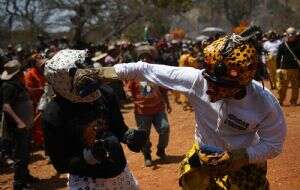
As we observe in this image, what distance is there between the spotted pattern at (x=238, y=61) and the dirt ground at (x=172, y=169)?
3.98m

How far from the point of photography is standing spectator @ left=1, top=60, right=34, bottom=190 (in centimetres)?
717

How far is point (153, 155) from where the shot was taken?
29.5 ft

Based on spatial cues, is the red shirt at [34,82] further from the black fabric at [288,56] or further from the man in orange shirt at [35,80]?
the black fabric at [288,56]

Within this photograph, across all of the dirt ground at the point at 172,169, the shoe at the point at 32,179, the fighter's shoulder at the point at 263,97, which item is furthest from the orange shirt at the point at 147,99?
the fighter's shoulder at the point at 263,97

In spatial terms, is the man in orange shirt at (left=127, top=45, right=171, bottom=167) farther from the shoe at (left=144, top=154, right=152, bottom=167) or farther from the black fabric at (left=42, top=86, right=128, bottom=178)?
the black fabric at (left=42, top=86, right=128, bottom=178)

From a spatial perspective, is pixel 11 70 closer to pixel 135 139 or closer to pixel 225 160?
pixel 135 139

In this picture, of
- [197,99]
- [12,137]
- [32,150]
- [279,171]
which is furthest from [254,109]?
[32,150]

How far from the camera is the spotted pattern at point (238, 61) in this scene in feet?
9.98

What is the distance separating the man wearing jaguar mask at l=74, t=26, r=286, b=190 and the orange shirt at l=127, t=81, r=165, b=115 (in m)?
4.50

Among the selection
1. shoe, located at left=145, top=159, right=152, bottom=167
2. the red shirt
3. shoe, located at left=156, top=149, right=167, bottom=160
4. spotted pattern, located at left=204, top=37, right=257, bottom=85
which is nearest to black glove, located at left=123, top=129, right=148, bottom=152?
spotted pattern, located at left=204, top=37, right=257, bottom=85

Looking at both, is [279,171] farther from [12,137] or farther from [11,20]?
[11,20]

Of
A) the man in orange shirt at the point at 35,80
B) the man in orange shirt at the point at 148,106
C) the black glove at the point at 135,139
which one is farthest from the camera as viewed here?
the man in orange shirt at the point at 35,80

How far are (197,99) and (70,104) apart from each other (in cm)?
84

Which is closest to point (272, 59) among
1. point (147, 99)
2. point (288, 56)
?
point (288, 56)
